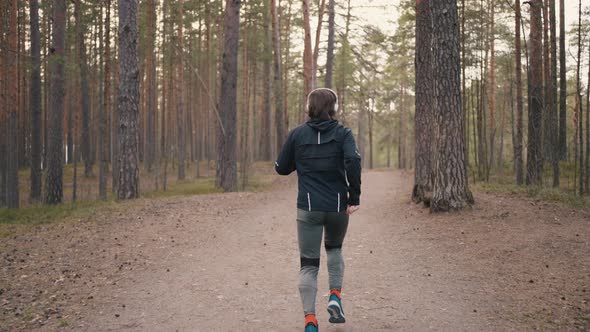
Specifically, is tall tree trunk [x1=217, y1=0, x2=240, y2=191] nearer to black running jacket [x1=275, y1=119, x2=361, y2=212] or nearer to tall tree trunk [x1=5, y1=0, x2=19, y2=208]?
tall tree trunk [x1=5, y1=0, x2=19, y2=208]

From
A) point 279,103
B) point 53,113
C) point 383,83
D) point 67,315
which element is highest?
point 383,83

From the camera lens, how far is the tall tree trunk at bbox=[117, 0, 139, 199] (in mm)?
13711

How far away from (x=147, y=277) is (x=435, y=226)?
5.83 m

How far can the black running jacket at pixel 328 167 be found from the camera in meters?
4.15

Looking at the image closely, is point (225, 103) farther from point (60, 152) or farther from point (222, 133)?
point (60, 152)

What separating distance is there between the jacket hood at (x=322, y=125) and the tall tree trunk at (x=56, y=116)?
1413 centimetres

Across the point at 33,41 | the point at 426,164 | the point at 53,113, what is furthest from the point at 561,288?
the point at 33,41

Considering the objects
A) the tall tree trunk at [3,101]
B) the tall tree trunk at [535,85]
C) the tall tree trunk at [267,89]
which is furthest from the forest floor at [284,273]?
the tall tree trunk at [267,89]

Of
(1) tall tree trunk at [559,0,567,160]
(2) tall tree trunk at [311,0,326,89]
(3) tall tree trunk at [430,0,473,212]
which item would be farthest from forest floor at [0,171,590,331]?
(2) tall tree trunk at [311,0,326,89]

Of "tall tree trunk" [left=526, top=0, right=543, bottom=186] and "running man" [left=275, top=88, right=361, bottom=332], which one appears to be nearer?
"running man" [left=275, top=88, right=361, bottom=332]

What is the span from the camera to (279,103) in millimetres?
28875

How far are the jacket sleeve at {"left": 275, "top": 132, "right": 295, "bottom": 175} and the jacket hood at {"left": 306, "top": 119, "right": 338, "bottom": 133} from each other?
249mm

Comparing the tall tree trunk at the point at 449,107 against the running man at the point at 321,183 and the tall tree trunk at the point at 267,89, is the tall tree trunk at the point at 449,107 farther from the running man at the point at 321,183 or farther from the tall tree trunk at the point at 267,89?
the tall tree trunk at the point at 267,89

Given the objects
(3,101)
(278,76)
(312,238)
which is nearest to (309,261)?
(312,238)
